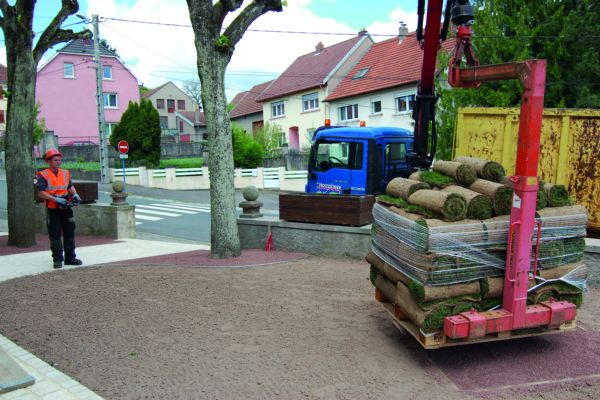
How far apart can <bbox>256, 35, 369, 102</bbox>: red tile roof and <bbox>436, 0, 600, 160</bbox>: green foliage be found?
2068cm

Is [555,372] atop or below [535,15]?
below

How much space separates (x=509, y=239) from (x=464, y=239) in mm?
375

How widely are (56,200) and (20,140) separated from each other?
360 centimetres

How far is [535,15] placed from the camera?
13141mm

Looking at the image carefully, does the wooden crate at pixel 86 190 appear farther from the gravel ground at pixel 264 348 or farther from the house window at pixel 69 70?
the house window at pixel 69 70

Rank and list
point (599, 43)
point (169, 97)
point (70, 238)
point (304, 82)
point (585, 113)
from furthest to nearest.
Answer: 1. point (169, 97)
2. point (304, 82)
3. point (599, 43)
4. point (70, 238)
5. point (585, 113)

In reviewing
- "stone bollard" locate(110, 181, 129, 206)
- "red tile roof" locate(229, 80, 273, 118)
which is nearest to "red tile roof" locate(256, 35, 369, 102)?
"red tile roof" locate(229, 80, 273, 118)

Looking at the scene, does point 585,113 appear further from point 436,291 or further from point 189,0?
point 189,0

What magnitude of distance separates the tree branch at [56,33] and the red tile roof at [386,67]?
18.5 metres

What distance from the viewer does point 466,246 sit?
369cm

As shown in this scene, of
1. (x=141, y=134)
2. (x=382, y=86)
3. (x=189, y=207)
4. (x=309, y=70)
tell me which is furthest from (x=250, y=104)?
(x=189, y=207)

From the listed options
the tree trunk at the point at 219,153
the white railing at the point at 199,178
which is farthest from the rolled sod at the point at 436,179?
the white railing at the point at 199,178

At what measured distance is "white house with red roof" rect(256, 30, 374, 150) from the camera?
33.6 meters

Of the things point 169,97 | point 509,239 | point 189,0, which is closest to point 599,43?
point 189,0
